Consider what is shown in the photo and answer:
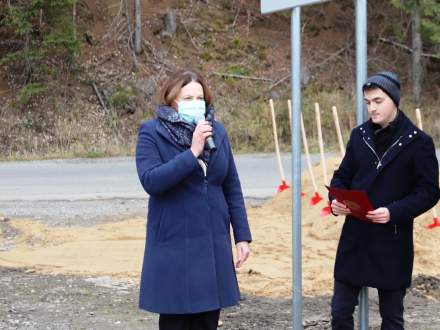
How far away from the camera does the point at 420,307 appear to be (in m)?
6.66

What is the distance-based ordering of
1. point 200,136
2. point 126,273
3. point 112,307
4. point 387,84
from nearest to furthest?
point 200,136, point 387,84, point 112,307, point 126,273

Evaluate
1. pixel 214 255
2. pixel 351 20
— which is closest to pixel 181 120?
pixel 214 255

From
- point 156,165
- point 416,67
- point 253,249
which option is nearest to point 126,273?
point 253,249

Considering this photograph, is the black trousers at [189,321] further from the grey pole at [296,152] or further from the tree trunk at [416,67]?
the tree trunk at [416,67]

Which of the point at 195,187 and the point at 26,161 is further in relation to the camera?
the point at 26,161

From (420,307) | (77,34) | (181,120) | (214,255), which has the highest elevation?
(77,34)

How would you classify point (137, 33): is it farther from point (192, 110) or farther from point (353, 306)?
point (192, 110)

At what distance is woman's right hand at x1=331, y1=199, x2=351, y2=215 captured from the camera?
4.36 meters

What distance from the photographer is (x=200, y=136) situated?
3809 mm

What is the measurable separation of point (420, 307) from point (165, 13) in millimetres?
21866

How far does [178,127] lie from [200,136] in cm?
20

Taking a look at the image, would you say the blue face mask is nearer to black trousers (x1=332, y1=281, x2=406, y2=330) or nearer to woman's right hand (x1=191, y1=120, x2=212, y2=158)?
woman's right hand (x1=191, y1=120, x2=212, y2=158)

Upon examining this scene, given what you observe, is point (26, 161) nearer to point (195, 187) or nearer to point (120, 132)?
point (120, 132)

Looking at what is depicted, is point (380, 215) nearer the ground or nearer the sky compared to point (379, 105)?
nearer the ground
